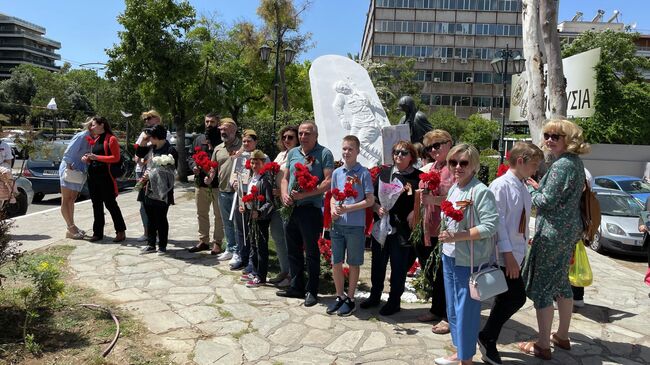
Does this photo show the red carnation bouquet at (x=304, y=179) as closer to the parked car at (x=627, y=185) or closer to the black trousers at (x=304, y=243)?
the black trousers at (x=304, y=243)

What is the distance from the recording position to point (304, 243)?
4.61 metres

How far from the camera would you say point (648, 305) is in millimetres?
5344

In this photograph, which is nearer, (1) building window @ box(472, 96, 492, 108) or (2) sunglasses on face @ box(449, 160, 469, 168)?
(2) sunglasses on face @ box(449, 160, 469, 168)

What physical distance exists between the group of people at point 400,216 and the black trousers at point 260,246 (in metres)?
0.02

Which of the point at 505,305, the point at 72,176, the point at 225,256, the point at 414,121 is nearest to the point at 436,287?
the point at 505,305

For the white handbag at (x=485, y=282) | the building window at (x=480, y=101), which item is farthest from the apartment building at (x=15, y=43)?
the white handbag at (x=485, y=282)

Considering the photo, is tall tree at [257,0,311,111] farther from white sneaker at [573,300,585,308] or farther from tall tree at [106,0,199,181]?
Answer: white sneaker at [573,300,585,308]

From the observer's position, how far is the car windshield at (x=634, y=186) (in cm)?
1278

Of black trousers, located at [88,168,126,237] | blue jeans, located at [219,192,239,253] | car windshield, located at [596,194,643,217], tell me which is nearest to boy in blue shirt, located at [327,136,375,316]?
blue jeans, located at [219,192,239,253]

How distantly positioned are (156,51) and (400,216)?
1349 centimetres

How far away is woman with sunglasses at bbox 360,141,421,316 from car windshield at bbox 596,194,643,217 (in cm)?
749

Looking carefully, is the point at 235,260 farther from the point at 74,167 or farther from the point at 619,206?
the point at 619,206

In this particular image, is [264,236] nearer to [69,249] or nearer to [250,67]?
[69,249]

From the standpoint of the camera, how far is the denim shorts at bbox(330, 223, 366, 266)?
420 centimetres
